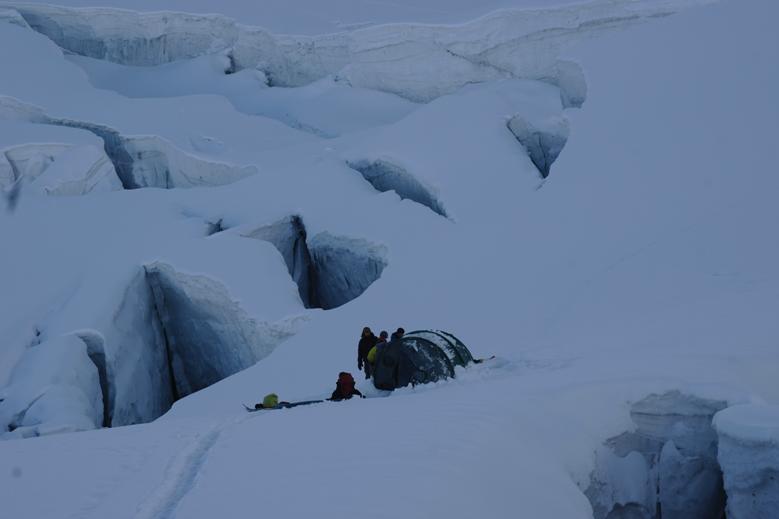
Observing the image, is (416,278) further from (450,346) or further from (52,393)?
(52,393)

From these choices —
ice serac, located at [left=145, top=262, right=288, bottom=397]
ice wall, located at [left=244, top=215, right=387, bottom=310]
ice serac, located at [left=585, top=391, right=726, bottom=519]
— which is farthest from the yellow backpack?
ice wall, located at [left=244, top=215, right=387, bottom=310]

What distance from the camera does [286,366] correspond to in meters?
13.1

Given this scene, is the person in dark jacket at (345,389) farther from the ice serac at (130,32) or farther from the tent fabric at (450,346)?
the ice serac at (130,32)

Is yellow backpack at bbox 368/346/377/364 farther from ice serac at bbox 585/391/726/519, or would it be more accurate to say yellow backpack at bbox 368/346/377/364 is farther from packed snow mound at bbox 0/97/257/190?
packed snow mound at bbox 0/97/257/190

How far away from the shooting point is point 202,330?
57.8 feet

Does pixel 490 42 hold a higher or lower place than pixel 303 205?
higher

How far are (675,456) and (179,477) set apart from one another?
3.97 m

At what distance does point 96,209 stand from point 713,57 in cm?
1239

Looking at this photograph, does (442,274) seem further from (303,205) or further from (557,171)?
(303,205)

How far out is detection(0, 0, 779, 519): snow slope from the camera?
21.7ft

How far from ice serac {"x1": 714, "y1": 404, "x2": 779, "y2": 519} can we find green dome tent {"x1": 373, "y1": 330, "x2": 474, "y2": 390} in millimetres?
3133

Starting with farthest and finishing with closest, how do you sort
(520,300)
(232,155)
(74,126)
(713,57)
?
(74,126) < (232,155) < (713,57) < (520,300)

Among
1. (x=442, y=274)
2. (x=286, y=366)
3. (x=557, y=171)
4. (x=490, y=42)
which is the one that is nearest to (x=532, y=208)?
(x=557, y=171)

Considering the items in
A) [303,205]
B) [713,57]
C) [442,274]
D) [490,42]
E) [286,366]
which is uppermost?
[490,42]
